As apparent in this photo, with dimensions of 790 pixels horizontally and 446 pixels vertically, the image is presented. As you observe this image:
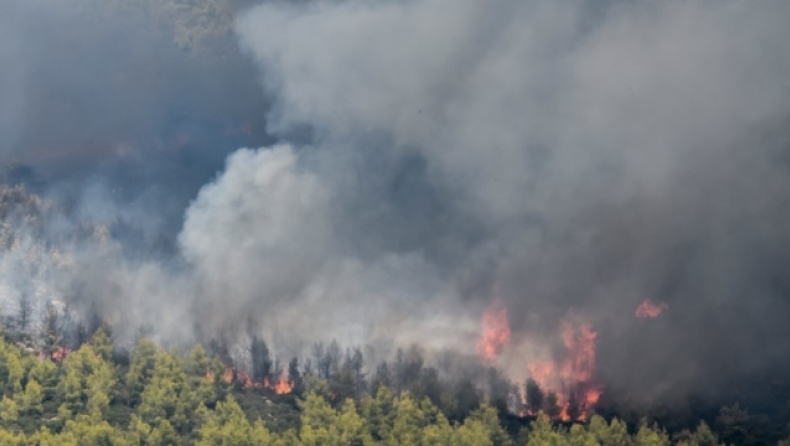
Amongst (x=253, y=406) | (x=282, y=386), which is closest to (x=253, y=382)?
(x=282, y=386)

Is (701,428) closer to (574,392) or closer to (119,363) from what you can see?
(574,392)

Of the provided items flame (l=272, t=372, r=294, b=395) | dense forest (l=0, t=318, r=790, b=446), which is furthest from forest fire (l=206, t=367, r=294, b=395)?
dense forest (l=0, t=318, r=790, b=446)

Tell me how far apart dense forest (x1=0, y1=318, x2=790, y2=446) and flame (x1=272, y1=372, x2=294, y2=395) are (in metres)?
0.10

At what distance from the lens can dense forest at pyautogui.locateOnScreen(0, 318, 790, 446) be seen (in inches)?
3487

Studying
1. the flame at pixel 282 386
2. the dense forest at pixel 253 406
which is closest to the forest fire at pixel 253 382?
the flame at pixel 282 386

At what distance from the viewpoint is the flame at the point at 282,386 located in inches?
4026

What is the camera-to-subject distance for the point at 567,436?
92375 millimetres

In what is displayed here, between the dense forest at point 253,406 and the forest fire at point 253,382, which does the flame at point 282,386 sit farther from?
the dense forest at point 253,406

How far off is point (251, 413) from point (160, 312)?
63.6ft

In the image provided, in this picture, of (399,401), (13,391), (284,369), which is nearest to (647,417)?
(399,401)

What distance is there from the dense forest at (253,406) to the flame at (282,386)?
0.10 meters

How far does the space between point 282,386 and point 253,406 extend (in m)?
6.92

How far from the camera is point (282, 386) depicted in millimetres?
103312

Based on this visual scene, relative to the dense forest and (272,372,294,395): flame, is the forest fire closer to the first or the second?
(272,372,294,395): flame
